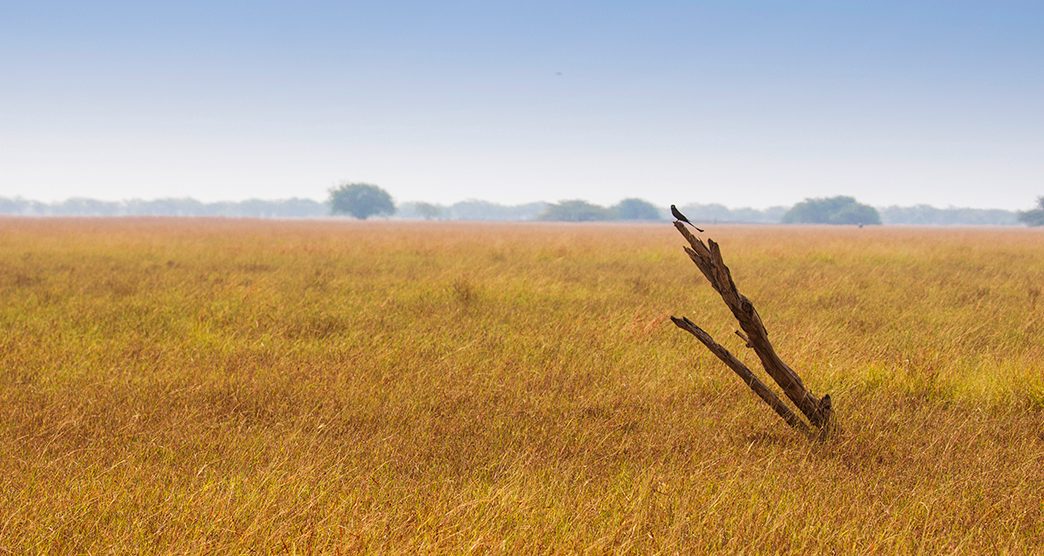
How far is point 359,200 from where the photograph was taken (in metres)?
147

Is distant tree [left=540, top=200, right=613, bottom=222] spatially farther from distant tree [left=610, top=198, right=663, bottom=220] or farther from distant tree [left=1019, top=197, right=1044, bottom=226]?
distant tree [left=1019, top=197, right=1044, bottom=226]

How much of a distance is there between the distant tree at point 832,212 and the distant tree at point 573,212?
147 ft

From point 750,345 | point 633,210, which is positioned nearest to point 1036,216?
point 633,210

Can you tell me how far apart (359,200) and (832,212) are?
105801 mm

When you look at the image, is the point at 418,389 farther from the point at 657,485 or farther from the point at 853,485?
the point at 853,485

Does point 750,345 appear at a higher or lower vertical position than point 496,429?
higher

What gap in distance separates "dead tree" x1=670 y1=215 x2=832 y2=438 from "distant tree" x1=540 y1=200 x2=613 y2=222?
16783cm

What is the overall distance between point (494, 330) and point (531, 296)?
9.99 feet

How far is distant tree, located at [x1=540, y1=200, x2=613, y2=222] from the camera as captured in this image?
569ft

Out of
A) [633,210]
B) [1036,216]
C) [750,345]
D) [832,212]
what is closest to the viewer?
[750,345]

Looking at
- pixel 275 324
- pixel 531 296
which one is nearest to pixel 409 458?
pixel 275 324

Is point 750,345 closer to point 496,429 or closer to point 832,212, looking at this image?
point 496,429

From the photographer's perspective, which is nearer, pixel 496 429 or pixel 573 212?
pixel 496 429

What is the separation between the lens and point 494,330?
8.59m
